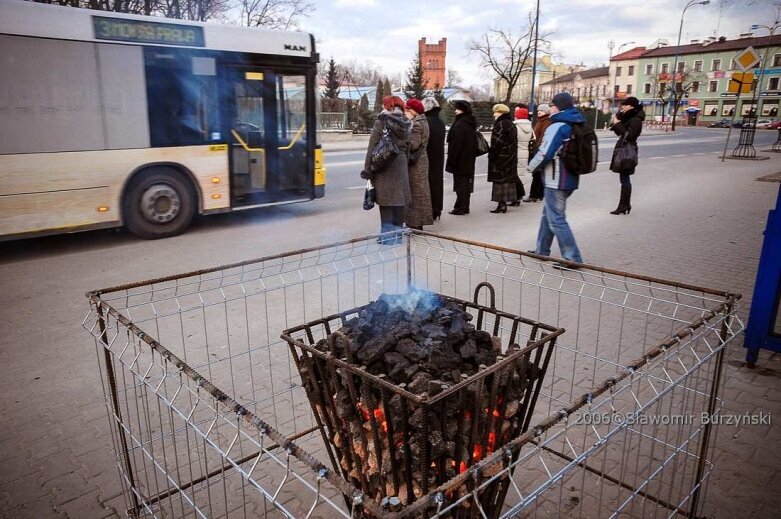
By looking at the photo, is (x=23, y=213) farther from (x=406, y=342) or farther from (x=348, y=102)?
(x=348, y=102)

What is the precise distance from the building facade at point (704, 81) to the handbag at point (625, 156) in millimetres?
72522

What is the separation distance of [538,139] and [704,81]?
279 ft

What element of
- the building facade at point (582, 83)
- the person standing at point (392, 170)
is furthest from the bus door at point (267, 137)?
the building facade at point (582, 83)

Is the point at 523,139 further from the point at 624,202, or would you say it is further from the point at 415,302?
the point at 415,302

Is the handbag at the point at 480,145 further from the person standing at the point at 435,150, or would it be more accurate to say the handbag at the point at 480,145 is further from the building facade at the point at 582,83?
the building facade at the point at 582,83

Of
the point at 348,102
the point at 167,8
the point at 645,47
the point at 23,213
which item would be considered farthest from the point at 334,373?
the point at 645,47

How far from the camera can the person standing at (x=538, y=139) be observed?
36.5ft

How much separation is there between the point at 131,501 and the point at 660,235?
8.78m

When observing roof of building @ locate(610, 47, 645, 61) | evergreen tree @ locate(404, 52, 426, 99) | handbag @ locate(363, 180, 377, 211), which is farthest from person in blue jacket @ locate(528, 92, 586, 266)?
roof of building @ locate(610, 47, 645, 61)

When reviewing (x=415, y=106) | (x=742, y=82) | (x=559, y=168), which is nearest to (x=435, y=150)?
(x=415, y=106)

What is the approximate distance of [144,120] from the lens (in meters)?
8.32

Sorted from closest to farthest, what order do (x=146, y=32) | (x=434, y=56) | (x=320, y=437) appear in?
(x=320, y=437)
(x=146, y=32)
(x=434, y=56)

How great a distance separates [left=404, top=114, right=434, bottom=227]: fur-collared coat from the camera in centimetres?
851

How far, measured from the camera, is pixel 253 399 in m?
3.91
